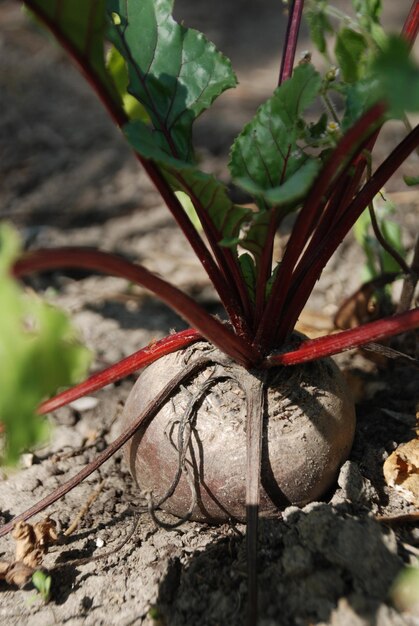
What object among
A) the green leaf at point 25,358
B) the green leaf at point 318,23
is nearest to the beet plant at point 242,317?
the green leaf at point 318,23

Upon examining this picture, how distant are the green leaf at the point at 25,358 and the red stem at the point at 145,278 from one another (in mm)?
78

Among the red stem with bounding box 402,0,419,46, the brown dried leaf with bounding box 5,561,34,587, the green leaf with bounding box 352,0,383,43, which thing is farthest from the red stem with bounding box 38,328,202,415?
the green leaf with bounding box 352,0,383,43

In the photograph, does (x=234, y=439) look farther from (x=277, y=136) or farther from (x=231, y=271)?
(x=277, y=136)

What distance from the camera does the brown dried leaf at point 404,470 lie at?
152 centimetres

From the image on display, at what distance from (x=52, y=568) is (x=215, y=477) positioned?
417 millimetres

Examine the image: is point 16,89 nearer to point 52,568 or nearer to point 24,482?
point 24,482

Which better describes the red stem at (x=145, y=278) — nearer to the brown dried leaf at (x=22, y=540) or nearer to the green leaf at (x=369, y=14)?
the brown dried leaf at (x=22, y=540)

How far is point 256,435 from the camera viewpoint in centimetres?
139

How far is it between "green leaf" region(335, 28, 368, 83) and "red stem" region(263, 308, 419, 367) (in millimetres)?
857

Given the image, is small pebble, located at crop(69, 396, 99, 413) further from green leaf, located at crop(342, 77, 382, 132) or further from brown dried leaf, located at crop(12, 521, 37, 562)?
green leaf, located at crop(342, 77, 382, 132)

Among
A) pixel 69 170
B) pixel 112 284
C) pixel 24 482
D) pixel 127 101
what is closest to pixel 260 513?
pixel 24 482

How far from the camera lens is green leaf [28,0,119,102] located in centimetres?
109

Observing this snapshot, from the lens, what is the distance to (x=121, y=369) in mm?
1426

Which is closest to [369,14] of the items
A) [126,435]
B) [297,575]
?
[126,435]
